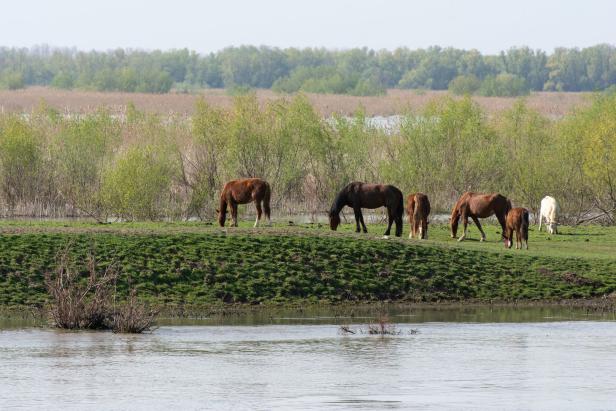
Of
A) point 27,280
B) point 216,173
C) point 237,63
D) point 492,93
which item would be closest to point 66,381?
point 27,280

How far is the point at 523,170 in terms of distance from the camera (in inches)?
1775

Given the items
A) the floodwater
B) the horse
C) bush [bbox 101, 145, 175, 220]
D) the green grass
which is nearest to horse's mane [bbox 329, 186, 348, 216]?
the green grass

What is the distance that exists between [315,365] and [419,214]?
16.7 meters

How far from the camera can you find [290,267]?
91.1ft

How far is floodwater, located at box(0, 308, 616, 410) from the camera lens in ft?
48.0

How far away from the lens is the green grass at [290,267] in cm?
2617

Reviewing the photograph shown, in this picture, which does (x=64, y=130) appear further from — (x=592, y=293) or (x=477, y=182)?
(x=592, y=293)

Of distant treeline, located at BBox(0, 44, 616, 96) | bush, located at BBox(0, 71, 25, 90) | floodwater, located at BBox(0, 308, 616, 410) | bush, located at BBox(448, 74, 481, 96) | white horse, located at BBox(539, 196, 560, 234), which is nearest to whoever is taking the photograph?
floodwater, located at BBox(0, 308, 616, 410)

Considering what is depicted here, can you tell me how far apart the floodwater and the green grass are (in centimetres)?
292

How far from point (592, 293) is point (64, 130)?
948 inches

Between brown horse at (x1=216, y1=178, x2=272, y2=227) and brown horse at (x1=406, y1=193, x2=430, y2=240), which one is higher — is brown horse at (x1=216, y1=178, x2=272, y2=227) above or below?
above

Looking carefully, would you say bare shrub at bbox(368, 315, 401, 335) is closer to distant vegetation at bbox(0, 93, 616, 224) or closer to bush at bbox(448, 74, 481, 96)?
distant vegetation at bbox(0, 93, 616, 224)

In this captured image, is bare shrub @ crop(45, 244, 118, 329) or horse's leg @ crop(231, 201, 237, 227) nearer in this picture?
bare shrub @ crop(45, 244, 118, 329)

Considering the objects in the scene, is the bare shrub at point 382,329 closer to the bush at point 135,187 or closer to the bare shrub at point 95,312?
the bare shrub at point 95,312
